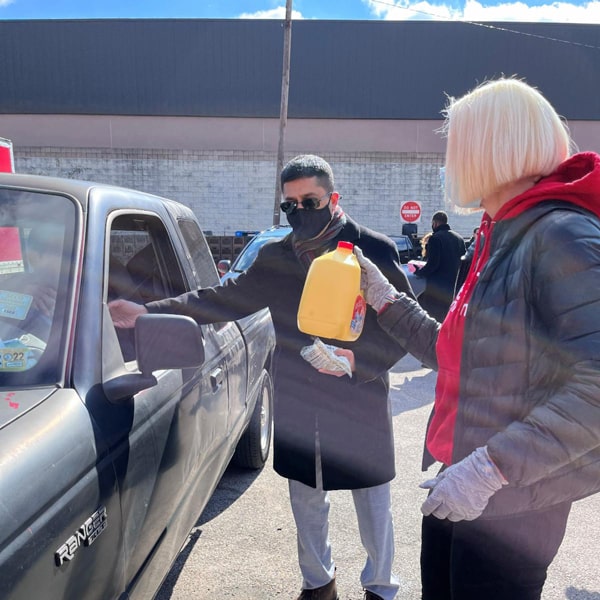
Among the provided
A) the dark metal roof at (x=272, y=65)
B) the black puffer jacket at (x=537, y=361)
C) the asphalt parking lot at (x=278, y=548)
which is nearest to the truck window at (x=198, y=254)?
the asphalt parking lot at (x=278, y=548)

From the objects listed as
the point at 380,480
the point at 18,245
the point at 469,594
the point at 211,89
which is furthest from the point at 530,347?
the point at 211,89

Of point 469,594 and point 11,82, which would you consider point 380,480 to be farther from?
point 11,82

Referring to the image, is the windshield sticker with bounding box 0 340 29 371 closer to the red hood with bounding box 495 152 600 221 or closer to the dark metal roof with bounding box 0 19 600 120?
the red hood with bounding box 495 152 600 221

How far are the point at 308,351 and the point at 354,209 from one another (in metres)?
18.9

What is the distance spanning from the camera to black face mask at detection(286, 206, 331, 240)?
2170 millimetres

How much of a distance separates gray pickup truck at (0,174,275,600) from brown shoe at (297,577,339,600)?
0.65 metres

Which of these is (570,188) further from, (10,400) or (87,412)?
(10,400)

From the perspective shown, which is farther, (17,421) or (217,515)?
(217,515)

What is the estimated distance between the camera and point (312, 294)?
1.82 m

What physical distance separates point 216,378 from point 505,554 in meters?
1.48

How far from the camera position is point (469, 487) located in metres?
1.23

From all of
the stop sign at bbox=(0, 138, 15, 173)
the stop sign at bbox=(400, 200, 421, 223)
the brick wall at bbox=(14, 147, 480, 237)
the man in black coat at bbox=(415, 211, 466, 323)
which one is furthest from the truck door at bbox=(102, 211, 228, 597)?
the brick wall at bbox=(14, 147, 480, 237)

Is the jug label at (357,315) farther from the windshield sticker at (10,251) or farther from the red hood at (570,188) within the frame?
the windshield sticker at (10,251)

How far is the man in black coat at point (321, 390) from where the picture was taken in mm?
2150
